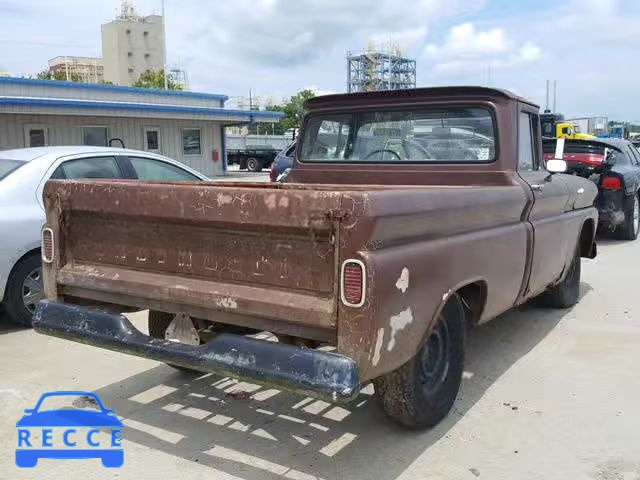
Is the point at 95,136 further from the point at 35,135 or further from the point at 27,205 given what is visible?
the point at 27,205

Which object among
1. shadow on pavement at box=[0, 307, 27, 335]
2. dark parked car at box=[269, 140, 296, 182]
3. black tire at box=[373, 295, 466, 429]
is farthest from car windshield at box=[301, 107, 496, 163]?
dark parked car at box=[269, 140, 296, 182]

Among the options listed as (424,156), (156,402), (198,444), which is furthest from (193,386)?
(424,156)

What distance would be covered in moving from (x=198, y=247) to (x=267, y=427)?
3.85ft

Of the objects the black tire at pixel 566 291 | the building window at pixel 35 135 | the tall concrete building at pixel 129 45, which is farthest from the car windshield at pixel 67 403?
the tall concrete building at pixel 129 45

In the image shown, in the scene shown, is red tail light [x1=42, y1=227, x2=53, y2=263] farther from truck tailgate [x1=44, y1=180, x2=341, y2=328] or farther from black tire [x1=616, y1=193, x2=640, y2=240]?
black tire [x1=616, y1=193, x2=640, y2=240]

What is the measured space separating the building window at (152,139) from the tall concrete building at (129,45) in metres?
91.0

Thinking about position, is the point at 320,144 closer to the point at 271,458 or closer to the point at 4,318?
the point at 271,458

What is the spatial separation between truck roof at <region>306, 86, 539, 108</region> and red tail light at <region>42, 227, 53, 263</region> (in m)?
2.39

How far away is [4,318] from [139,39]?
113819mm

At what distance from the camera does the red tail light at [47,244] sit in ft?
11.6

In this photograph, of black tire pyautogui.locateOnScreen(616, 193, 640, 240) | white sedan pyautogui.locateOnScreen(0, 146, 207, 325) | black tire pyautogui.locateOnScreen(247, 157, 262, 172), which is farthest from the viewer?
black tire pyautogui.locateOnScreen(247, 157, 262, 172)

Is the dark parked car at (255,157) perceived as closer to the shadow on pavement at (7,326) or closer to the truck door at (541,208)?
the shadow on pavement at (7,326)

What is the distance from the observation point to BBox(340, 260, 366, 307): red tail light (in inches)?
99.7

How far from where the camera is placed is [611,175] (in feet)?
30.7
